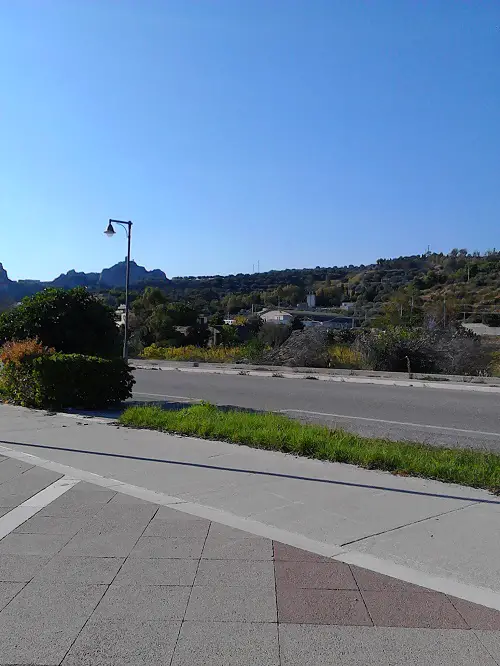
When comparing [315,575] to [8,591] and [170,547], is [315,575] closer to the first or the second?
[170,547]

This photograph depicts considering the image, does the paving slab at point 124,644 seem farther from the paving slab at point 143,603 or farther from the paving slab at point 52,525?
the paving slab at point 52,525

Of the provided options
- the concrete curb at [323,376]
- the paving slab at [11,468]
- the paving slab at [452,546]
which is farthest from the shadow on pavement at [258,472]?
the concrete curb at [323,376]

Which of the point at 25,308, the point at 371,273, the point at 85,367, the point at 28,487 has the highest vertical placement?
the point at 371,273

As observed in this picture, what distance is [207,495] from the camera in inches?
280

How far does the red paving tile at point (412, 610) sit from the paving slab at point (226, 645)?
721 mm

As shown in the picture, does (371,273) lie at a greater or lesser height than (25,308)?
greater

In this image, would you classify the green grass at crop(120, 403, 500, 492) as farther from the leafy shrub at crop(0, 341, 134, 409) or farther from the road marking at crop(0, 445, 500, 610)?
the road marking at crop(0, 445, 500, 610)

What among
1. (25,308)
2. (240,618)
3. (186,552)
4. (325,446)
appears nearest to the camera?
(240,618)

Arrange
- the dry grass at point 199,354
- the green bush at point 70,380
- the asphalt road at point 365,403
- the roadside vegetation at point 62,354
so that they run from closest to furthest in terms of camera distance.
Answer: the asphalt road at point 365,403 → the green bush at point 70,380 → the roadside vegetation at point 62,354 → the dry grass at point 199,354

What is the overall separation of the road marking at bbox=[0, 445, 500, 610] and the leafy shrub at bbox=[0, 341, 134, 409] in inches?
230

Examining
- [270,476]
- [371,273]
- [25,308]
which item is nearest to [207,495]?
[270,476]

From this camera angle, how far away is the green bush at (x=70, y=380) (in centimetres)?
1385

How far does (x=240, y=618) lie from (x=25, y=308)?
42.2 feet

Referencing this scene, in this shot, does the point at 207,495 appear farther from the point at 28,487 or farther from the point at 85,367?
the point at 85,367
